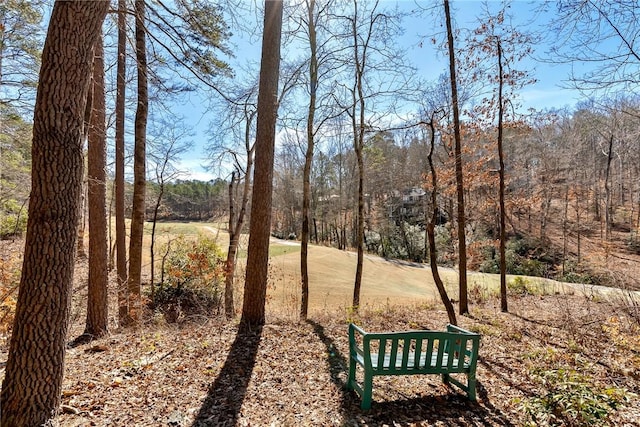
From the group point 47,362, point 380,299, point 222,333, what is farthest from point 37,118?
point 380,299

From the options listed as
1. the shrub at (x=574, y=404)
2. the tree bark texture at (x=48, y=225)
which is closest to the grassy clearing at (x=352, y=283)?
the shrub at (x=574, y=404)

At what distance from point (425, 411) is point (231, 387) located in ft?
6.26

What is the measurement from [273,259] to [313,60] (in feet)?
44.4

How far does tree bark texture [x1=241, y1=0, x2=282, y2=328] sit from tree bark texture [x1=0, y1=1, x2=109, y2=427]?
3.02 metres

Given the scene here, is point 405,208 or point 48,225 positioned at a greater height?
point 405,208

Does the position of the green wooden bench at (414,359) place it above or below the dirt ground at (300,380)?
above

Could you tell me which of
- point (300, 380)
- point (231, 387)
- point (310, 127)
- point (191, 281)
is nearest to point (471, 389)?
point (300, 380)

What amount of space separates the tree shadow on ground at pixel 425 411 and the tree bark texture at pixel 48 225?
240cm

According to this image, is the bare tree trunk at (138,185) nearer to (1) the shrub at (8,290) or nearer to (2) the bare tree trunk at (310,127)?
(1) the shrub at (8,290)

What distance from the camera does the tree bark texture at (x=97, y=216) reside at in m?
5.98

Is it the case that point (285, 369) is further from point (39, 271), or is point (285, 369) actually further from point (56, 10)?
point (56, 10)

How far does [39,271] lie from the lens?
238 cm

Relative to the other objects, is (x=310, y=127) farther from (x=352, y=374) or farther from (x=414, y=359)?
(x=414, y=359)

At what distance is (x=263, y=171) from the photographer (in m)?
5.40
